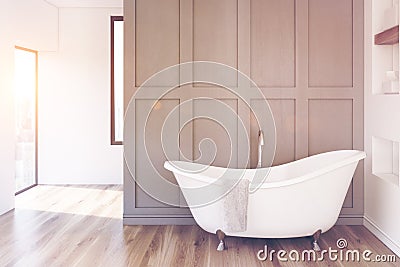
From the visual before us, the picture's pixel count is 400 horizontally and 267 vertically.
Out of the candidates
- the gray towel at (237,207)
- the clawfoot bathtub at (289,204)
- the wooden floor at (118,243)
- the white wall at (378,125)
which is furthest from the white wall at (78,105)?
the white wall at (378,125)

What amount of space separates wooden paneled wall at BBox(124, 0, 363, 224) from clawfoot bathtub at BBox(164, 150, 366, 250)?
805 mm

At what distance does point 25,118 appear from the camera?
646 centimetres

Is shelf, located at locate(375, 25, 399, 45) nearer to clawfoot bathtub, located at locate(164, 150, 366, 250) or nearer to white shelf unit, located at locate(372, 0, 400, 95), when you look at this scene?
white shelf unit, located at locate(372, 0, 400, 95)

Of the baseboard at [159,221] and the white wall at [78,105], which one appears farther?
the white wall at [78,105]

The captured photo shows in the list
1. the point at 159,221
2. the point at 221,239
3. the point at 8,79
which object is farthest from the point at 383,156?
the point at 8,79

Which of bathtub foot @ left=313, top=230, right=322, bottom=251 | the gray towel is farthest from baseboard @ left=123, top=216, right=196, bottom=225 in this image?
bathtub foot @ left=313, top=230, right=322, bottom=251

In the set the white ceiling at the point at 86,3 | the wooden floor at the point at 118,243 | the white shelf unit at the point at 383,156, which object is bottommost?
the wooden floor at the point at 118,243

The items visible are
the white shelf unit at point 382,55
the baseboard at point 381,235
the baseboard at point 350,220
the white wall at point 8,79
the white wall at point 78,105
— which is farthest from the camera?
the white wall at point 78,105

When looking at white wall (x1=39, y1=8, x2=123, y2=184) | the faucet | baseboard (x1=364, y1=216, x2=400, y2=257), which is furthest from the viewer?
white wall (x1=39, y1=8, x2=123, y2=184)

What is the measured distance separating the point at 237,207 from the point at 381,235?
1332mm

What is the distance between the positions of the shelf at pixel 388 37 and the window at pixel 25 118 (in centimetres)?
438

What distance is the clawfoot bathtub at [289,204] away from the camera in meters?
3.46

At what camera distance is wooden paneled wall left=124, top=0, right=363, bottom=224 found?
435 centimetres

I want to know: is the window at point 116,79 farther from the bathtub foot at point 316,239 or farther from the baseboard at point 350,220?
the bathtub foot at point 316,239
